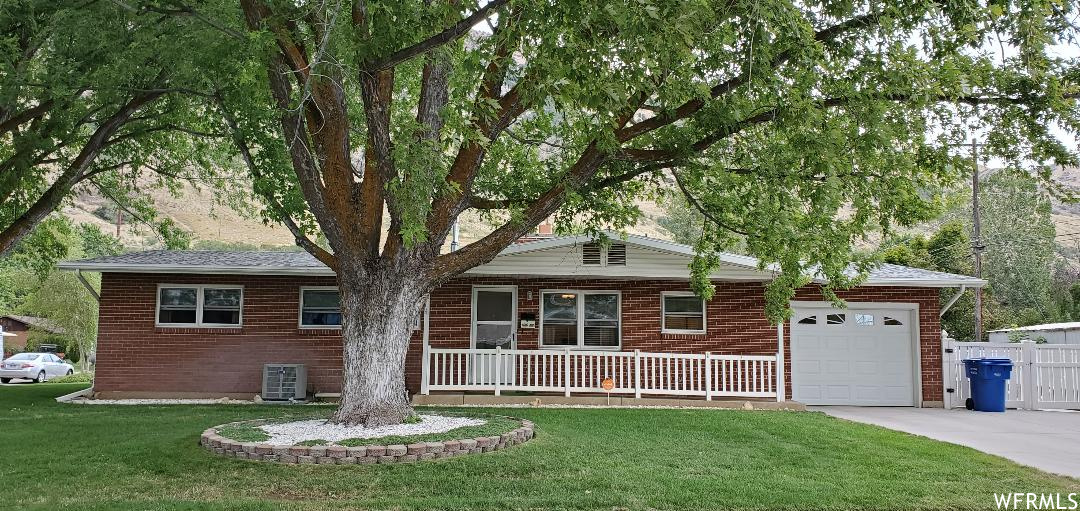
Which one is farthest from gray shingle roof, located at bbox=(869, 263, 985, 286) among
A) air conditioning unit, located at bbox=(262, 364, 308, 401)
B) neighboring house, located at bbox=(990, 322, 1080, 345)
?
neighboring house, located at bbox=(990, 322, 1080, 345)

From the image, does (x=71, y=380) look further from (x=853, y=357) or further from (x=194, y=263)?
(x=853, y=357)

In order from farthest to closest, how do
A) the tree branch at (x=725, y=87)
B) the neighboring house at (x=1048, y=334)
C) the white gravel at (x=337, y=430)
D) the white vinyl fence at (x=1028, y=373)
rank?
the neighboring house at (x=1048, y=334)
the white vinyl fence at (x=1028, y=373)
the white gravel at (x=337, y=430)
the tree branch at (x=725, y=87)

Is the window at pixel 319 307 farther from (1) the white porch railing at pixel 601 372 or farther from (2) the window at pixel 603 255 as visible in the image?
(2) the window at pixel 603 255

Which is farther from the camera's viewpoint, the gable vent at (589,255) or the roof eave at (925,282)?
the gable vent at (589,255)

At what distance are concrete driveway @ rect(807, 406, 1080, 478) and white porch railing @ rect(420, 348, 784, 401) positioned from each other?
51.6 inches

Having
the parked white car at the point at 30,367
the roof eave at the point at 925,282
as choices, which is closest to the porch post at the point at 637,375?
the roof eave at the point at 925,282

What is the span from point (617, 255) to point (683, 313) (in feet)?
6.61

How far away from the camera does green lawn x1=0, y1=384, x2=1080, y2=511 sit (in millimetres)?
6324

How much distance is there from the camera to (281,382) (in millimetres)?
14359

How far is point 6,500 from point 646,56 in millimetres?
6513

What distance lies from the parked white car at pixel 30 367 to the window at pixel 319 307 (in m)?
19.5

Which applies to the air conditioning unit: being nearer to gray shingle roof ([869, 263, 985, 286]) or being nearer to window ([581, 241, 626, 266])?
window ([581, 241, 626, 266])

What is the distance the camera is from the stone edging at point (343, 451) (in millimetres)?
7773
